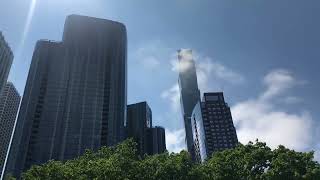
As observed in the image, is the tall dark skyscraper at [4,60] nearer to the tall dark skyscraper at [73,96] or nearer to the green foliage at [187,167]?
the tall dark skyscraper at [73,96]

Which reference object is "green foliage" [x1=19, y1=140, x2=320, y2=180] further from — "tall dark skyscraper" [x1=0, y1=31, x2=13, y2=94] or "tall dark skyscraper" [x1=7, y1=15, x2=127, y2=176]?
"tall dark skyscraper" [x1=0, y1=31, x2=13, y2=94]

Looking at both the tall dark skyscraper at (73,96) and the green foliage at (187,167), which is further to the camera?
the tall dark skyscraper at (73,96)

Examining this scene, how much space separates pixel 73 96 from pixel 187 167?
13410 cm

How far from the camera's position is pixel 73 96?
6496 inches

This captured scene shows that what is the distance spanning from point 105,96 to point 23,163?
45.6 metres

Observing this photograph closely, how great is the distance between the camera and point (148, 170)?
36594 millimetres

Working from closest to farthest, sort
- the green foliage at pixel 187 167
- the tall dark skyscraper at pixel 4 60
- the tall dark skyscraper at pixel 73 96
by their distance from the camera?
the green foliage at pixel 187 167 → the tall dark skyscraper at pixel 73 96 → the tall dark skyscraper at pixel 4 60

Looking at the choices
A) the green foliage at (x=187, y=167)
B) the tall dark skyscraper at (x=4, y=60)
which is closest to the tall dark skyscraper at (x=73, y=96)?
the tall dark skyscraper at (x=4, y=60)

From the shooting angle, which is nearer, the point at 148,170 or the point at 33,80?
the point at 148,170

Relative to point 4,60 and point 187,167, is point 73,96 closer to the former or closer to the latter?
point 4,60

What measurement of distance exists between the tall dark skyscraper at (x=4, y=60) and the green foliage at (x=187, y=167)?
139900 mm

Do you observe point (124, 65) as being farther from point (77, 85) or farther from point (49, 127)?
point (49, 127)

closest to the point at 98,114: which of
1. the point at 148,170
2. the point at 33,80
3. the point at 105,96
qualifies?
the point at 105,96

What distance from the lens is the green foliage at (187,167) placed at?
35594 millimetres
